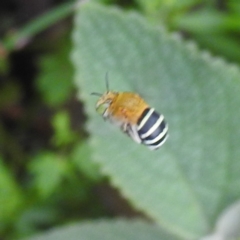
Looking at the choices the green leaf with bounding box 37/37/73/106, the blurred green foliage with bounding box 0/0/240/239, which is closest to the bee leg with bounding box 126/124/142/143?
the blurred green foliage with bounding box 0/0/240/239

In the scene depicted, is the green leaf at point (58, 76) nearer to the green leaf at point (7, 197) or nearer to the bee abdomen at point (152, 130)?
the green leaf at point (7, 197)

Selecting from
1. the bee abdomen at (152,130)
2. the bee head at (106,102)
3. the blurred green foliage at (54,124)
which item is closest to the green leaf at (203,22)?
the blurred green foliage at (54,124)

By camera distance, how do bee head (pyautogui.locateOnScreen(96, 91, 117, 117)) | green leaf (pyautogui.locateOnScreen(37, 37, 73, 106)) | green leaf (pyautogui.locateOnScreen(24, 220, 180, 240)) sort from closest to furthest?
bee head (pyautogui.locateOnScreen(96, 91, 117, 117)) < green leaf (pyautogui.locateOnScreen(24, 220, 180, 240)) < green leaf (pyautogui.locateOnScreen(37, 37, 73, 106))

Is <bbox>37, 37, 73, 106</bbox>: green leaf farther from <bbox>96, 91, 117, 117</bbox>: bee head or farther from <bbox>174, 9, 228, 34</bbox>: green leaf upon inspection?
<bbox>96, 91, 117, 117</bbox>: bee head

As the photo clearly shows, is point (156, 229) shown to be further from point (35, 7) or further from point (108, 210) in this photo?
point (35, 7)

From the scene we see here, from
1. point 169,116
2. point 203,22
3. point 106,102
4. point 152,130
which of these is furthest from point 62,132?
point 152,130

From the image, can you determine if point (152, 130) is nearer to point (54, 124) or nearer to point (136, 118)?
point (136, 118)

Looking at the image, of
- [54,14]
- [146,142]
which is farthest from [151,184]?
[54,14]
